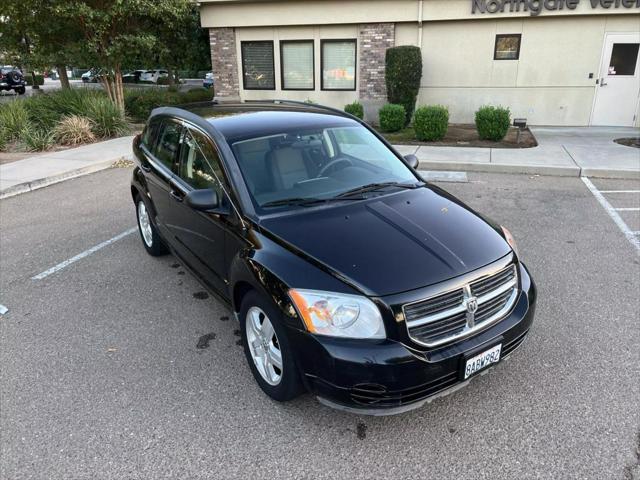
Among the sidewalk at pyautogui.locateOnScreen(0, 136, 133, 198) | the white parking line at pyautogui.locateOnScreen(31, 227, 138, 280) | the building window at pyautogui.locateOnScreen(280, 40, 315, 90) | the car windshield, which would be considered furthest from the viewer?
the building window at pyautogui.locateOnScreen(280, 40, 315, 90)

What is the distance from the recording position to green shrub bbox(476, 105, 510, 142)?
10.9m

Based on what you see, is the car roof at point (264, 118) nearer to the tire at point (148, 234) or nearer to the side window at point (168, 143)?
the side window at point (168, 143)

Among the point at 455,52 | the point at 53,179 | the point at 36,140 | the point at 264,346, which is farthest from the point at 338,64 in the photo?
the point at 264,346

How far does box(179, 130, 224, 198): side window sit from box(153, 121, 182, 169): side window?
0.68ft

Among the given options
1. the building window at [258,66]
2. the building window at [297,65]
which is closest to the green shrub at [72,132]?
the building window at [258,66]

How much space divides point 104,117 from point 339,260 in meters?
11.8

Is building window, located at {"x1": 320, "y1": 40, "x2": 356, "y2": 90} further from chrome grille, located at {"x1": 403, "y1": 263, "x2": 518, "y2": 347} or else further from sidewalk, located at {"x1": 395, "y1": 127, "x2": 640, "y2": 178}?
chrome grille, located at {"x1": 403, "y1": 263, "x2": 518, "y2": 347}

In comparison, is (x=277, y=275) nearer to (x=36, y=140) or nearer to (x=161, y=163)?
(x=161, y=163)

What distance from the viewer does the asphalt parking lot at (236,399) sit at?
2.61 meters

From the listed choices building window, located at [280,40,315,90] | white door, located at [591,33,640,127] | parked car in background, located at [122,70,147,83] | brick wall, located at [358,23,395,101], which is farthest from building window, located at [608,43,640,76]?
parked car in background, located at [122,70,147,83]

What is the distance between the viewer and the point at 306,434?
2.81 meters

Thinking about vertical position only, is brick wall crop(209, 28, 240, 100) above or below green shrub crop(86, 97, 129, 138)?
above

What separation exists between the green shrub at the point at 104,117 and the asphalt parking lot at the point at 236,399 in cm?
848

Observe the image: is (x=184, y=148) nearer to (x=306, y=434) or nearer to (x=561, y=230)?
(x=306, y=434)
